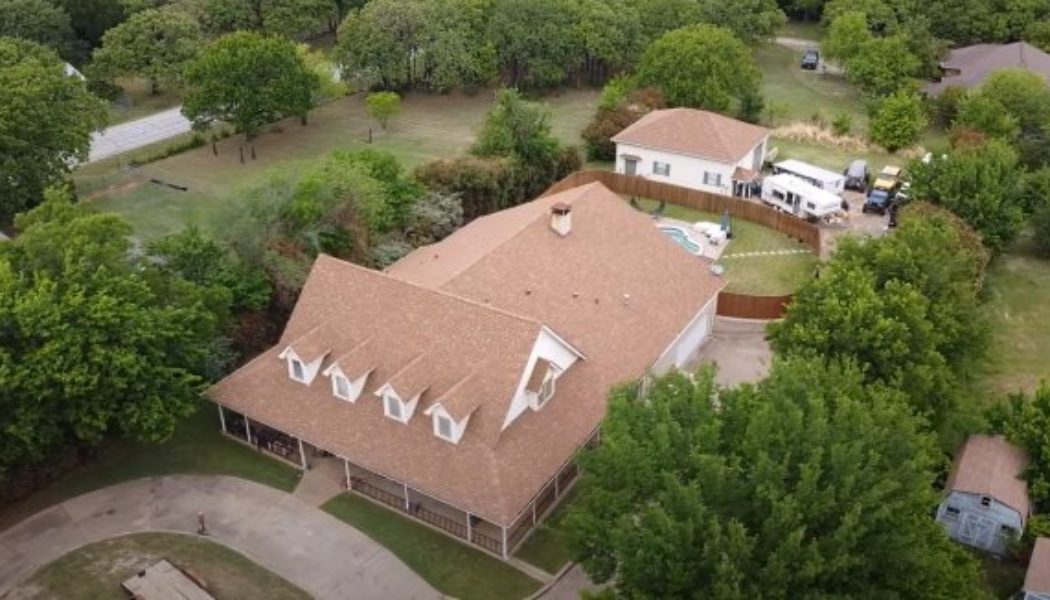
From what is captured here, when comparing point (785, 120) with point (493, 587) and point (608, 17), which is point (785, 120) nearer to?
point (608, 17)

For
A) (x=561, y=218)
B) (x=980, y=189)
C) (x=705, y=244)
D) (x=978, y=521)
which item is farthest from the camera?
(x=705, y=244)

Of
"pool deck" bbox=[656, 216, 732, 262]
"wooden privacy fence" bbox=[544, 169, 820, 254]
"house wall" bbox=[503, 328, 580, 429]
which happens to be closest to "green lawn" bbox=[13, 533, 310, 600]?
"house wall" bbox=[503, 328, 580, 429]

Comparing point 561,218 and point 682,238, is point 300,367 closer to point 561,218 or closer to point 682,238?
point 561,218

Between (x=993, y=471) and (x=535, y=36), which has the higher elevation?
(x=535, y=36)

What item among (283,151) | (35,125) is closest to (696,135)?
(283,151)

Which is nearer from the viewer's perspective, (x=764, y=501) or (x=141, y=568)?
(x=764, y=501)

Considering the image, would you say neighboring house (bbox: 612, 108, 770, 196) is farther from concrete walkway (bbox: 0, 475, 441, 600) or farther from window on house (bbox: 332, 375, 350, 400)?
concrete walkway (bbox: 0, 475, 441, 600)
